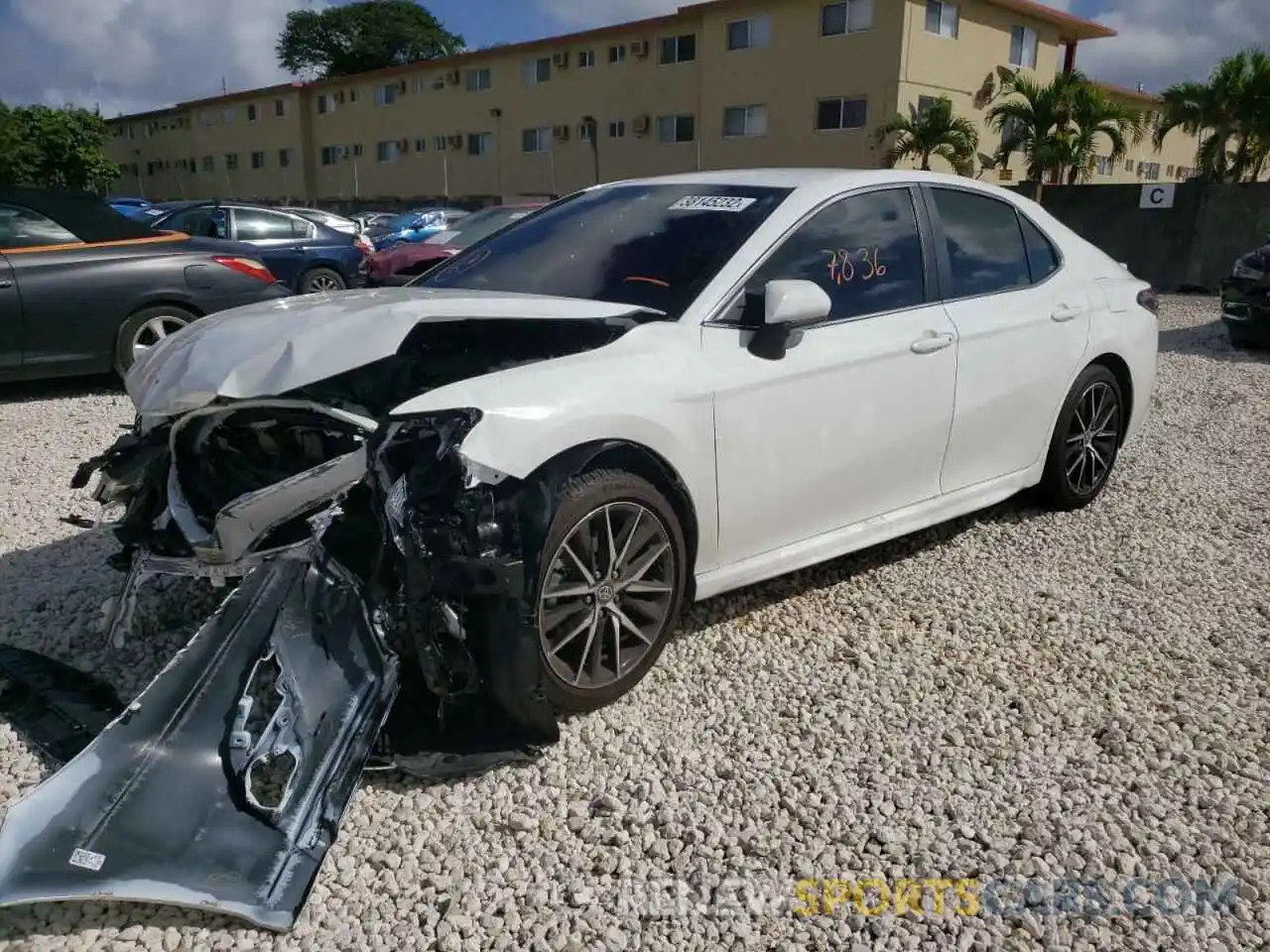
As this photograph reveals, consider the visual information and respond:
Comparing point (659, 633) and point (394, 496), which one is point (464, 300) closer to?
point (394, 496)

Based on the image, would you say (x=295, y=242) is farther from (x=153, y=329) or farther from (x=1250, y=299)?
(x=1250, y=299)

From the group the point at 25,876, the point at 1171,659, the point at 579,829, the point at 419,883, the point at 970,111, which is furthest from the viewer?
the point at 970,111

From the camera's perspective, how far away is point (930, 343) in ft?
12.9

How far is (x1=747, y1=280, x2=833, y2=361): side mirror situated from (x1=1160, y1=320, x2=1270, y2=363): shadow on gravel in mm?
8633

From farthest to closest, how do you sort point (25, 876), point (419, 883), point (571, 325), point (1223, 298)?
point (1223, 298) → point (571, 325) → point (419, 883) → point (25, 876)

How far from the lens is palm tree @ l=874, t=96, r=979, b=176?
82.5ft

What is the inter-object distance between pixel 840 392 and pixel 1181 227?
58.7ft

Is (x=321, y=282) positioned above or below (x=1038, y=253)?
below

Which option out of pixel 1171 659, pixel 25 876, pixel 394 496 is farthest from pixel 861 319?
pixel 25 876

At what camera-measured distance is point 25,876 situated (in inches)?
89.0

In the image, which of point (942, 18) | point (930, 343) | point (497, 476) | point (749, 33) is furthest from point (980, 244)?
point (749, 33)

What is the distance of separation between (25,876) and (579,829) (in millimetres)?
1300

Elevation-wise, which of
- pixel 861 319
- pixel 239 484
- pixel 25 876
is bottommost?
pixel 25 876

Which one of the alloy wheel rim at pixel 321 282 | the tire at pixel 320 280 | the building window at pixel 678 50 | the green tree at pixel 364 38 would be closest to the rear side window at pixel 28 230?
the tire at pixel 320 280
